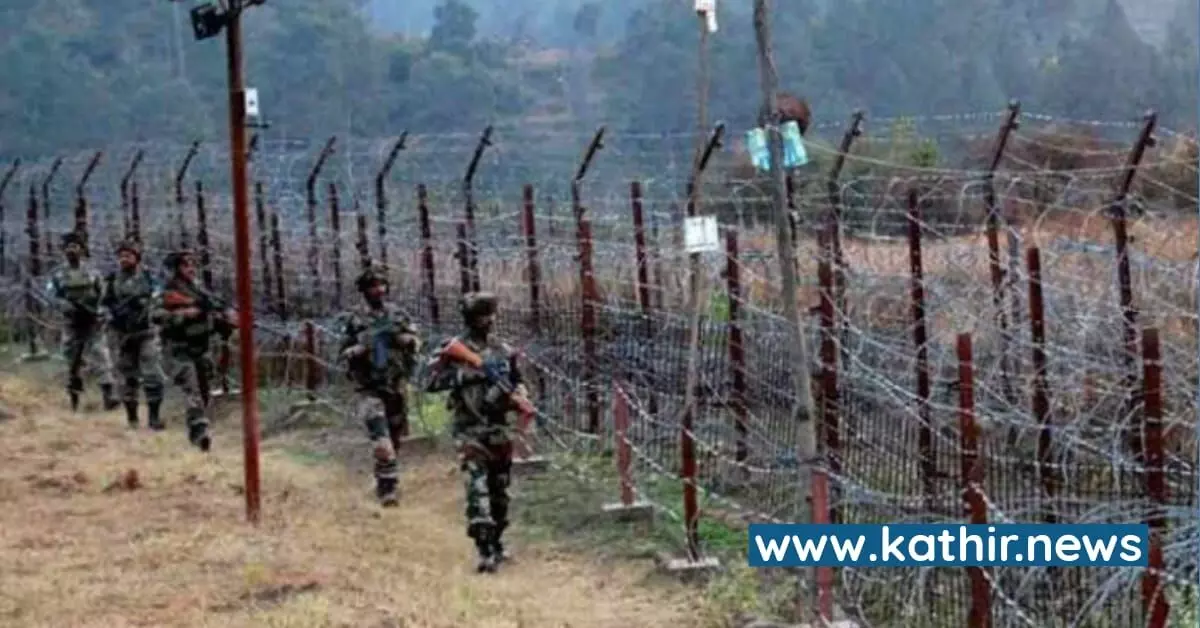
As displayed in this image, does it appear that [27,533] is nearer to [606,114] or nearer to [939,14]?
[606,114]

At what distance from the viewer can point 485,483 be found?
8.25 m

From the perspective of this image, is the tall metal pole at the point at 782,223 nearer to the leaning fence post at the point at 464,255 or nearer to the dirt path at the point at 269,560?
the dirt path at the point at 269,560

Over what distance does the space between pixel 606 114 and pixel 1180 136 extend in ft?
111

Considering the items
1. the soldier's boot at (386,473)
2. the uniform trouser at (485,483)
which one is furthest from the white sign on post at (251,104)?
the uniform trouser at (485,483)

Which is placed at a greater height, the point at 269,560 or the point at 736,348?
the point at 736,348

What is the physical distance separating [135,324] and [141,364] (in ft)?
1.05

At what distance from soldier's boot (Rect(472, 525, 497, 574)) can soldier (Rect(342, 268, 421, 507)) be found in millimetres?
1749

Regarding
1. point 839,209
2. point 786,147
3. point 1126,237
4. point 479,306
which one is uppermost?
point 786,147

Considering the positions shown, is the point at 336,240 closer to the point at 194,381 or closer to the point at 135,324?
the point at 135,324

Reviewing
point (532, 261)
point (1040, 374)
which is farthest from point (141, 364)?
point (1040, 374)

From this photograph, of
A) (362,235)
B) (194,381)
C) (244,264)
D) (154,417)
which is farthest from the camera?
(362,235)

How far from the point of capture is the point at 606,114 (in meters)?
41.9

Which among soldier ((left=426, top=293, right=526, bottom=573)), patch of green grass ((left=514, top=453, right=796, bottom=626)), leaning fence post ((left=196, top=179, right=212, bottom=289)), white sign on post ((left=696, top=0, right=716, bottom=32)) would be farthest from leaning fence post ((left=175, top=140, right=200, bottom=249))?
white sign on post ((left=696, top=0, right=716, bottom=32))

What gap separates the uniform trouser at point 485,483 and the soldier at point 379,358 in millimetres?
1724
